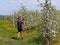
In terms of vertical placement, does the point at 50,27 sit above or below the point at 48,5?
below

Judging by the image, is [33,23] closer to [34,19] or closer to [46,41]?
[34,19]

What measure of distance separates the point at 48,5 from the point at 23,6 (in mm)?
37944

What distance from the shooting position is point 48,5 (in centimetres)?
3306

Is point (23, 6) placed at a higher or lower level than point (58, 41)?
higher

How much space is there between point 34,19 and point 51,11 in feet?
161

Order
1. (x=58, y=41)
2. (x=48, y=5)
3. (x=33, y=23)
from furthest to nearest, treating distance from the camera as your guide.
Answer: (x=33, y=23)
(x=58, y=41)
(x=48, y=5)

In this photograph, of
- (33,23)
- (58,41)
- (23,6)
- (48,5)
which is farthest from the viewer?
(33,23)

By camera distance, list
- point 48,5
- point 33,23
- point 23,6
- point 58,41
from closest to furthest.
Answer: point 48,5 → point 58,41 → point 23,6 → point 33,23

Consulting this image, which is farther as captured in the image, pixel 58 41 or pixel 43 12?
pixel 58 41

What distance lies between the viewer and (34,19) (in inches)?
3241

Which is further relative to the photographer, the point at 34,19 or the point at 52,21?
the point at 34,19

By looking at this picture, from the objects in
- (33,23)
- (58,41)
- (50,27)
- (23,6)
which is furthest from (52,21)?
(33,23)

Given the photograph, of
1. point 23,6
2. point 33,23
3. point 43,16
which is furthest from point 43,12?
point 33,23

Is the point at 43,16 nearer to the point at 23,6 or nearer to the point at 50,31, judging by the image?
the point at 50,31
